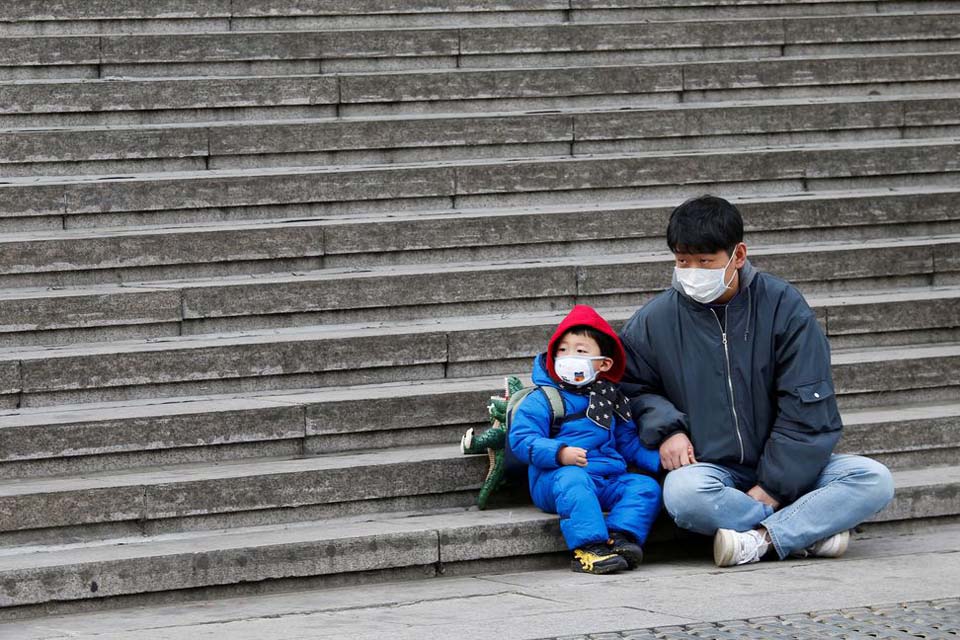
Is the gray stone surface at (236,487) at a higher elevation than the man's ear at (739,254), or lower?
lower

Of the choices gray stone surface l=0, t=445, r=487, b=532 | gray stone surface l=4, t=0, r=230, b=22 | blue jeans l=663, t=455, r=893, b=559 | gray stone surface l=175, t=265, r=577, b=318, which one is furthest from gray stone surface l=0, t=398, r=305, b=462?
gray stone surface l=4, t=0, r=230, b=22

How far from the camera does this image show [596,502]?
5.43m

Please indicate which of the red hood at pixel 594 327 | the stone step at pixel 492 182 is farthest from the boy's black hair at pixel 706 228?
the stone step at pixel 492 182

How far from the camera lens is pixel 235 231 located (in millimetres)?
7141

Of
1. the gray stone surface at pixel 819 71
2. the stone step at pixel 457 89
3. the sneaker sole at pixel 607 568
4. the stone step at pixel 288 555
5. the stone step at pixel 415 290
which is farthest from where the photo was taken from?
the gray stone surface at pixel 819 71

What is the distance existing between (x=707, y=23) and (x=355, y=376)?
12.5 ft

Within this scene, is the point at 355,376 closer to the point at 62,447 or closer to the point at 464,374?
the point at 464,374

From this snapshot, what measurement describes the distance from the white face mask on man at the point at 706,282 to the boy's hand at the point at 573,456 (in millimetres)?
706

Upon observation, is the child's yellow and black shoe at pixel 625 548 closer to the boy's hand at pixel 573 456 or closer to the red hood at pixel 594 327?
the boy's hand at pixel 573 456

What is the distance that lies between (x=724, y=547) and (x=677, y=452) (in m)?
0.38

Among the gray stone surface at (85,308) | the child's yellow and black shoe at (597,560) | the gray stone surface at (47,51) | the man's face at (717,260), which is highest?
the gray stone surface at (47,51)

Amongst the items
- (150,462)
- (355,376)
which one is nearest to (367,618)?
(150,462)

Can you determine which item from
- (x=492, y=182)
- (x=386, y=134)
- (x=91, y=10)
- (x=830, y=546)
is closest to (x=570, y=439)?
(x=830, y=546)

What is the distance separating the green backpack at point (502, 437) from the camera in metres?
5.66
